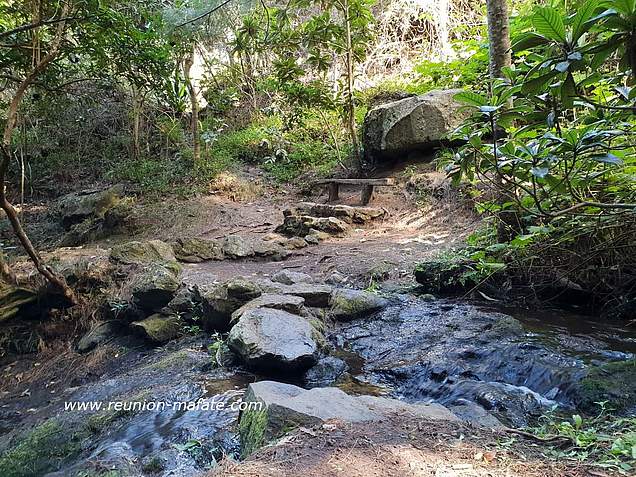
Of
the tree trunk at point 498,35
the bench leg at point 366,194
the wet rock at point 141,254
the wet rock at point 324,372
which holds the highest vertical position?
the tree trunk at point 498,35

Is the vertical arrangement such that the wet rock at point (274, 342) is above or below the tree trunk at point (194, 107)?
below

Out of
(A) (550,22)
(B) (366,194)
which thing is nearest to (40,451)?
(A) (550,22)

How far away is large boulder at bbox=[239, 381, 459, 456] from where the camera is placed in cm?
233

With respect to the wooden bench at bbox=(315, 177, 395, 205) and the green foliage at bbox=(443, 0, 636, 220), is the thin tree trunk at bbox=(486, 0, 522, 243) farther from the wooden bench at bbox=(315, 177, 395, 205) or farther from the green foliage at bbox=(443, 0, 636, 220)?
the wooden bench at bbox=(315, 177, 395, 205)

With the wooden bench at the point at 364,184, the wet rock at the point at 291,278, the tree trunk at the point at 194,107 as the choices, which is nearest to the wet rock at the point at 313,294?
the wet rock at the point at 291,278

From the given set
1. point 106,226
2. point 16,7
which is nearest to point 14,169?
point 106,226

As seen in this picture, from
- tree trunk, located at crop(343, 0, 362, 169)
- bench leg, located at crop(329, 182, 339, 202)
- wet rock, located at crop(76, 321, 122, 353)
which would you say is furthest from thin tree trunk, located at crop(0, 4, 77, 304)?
tree trunk, located at crop(343, 0, 362, 169)

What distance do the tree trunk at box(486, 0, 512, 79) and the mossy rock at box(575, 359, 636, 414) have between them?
2.82 metres

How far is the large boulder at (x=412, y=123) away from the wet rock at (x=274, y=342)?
621 centimetres

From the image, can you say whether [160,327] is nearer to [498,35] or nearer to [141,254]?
[141,254]

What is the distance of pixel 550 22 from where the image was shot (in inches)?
76.3

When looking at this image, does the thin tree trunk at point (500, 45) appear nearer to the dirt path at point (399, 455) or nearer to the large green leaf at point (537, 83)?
the large green leaf at point (537, 83)

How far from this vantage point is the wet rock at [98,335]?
5.62 meters

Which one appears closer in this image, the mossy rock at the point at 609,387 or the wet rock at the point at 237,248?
the mossy rock at the point at 609,387
